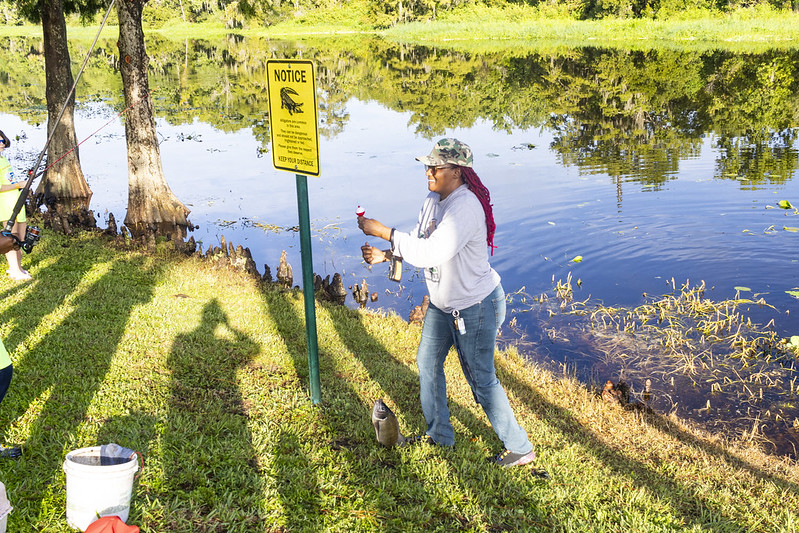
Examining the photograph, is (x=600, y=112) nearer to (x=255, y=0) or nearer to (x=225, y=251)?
(x=255, y=0)

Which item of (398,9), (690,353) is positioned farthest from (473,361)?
(398,9)

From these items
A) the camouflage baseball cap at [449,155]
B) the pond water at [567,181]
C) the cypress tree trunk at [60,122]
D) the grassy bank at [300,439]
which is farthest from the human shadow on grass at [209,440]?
the cypress tree trunk at [60,122]

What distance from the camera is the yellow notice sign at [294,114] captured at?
179 inches

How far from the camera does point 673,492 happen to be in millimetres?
4879

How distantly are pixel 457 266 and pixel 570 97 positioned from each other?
92.5ft

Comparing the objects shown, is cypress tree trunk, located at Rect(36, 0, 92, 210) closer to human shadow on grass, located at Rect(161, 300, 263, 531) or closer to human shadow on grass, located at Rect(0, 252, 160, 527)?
human shadow on grass, located at Rect(0, 252, 160, 527)

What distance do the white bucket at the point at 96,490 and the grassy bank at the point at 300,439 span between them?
24cm

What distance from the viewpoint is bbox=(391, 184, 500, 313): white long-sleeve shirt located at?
4207 mm

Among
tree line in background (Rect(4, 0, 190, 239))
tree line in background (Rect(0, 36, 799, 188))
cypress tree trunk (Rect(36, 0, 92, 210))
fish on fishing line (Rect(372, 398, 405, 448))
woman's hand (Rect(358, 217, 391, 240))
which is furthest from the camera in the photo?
tree line in background (Rect(0, 36, 799, 188))

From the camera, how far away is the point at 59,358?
611 cm

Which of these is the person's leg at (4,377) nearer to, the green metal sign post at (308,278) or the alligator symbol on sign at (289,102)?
the green metal sign post at (308,278)

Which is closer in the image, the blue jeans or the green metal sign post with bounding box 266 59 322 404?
the blue jeans

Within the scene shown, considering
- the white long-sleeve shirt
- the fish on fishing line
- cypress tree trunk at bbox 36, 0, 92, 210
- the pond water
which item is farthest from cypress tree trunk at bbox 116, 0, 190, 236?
the white long-sleeve shirt

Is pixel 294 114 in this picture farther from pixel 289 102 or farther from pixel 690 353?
pixel 690 353
